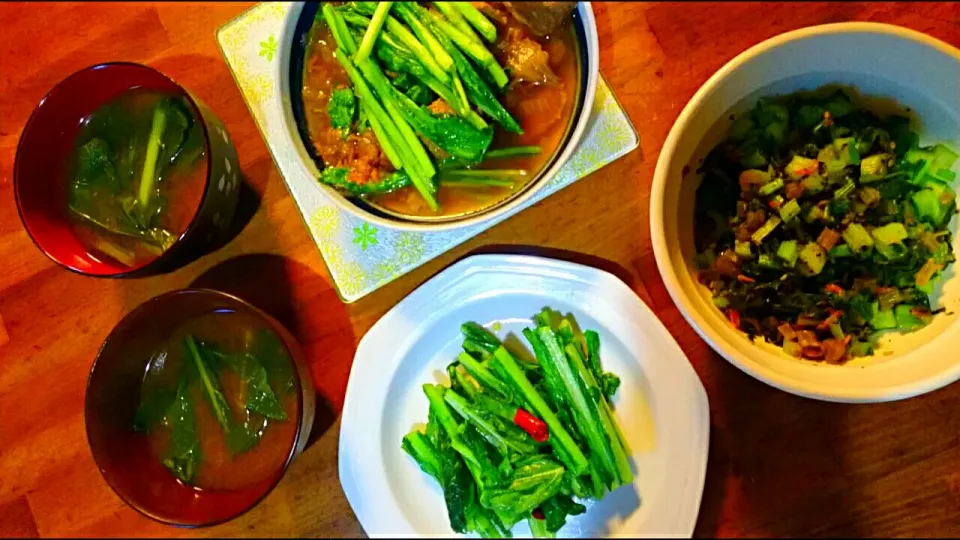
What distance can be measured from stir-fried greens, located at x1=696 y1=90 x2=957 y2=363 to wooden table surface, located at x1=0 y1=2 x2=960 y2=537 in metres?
0.14

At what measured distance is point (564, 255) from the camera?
112 centimetres

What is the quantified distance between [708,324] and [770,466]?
0.37 meters

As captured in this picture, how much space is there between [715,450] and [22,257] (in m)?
1.16

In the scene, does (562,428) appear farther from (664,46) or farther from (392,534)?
(664,46)

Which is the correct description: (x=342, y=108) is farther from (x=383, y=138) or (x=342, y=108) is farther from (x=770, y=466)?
(x=770, y=466)

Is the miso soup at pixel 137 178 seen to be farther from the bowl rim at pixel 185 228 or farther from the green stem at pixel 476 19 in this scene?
the green stem at pixel 476 19

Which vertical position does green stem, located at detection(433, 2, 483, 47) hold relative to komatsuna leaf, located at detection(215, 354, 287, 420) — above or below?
above

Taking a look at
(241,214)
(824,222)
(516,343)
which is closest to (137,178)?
(241,214)

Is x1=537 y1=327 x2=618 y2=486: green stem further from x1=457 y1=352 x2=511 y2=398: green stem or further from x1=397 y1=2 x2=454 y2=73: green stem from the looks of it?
x1=397 y1=2 x2=454 y2=73: green stem

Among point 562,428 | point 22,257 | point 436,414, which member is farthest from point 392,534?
Result: point 22,257

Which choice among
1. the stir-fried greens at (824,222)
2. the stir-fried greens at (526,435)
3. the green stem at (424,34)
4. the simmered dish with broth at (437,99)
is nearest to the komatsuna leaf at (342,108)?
the simmered dish with broth at (437,99)

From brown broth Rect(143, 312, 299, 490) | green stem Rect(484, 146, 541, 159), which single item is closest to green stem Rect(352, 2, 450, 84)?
green stem Rect(484, 146, 541, 159)

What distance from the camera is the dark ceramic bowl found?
0.99 meters

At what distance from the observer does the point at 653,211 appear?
88 centimetres
